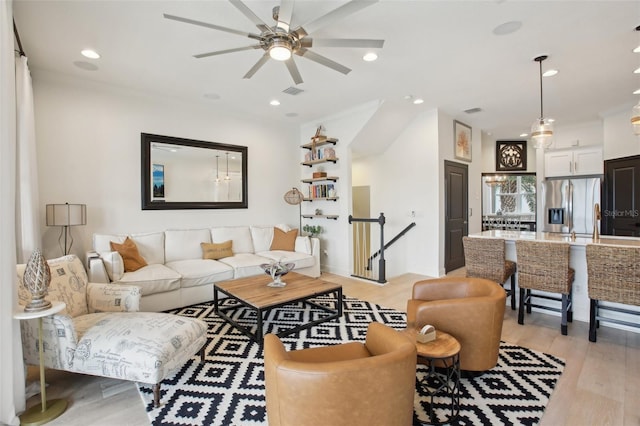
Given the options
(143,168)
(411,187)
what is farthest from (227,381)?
(411,187)

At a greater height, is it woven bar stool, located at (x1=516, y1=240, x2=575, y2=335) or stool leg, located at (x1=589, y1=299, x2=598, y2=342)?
woven bar stool, located at (x1=516, y1=240, x2=575, y2=335)

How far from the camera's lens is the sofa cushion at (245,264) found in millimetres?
4168

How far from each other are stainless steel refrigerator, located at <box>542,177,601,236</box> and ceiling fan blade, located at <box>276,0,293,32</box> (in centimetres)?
649

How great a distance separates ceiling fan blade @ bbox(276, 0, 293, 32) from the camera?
211 cm

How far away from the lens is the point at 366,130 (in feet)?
17.2

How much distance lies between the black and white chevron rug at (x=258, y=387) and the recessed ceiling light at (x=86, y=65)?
132 inches

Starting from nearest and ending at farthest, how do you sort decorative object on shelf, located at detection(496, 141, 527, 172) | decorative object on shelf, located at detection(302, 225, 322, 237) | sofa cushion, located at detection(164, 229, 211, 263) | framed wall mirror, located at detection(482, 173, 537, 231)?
sofa cushion, located at detection(164, 229, 211, 263) → decorative object on shelf, located at detection(302, 225, 322, 237) → framed wall mirror, located at detection(482, 173, 537, 231) → decorative object on shelf, located at detection(496, 141, 527, 172)

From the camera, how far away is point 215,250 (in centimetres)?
463

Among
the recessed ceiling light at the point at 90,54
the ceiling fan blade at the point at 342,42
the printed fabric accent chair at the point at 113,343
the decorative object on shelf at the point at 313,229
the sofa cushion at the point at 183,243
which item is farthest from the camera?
the decorative object on shelf at the point at 313,229

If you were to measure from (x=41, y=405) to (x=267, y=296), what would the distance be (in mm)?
1694

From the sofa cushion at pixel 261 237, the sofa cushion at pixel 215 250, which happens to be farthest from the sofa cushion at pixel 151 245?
the sofa cushion at pixel 261 237

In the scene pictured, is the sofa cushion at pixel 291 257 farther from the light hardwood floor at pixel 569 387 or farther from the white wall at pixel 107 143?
the light hardwood floor at pixel 569 387

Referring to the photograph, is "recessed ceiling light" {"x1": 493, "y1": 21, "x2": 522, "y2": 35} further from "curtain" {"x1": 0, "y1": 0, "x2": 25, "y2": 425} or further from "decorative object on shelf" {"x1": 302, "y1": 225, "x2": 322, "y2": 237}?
"decorative object on shelf" {"x1": 302, "y1": 225, "x2": 322, "y2": 237}

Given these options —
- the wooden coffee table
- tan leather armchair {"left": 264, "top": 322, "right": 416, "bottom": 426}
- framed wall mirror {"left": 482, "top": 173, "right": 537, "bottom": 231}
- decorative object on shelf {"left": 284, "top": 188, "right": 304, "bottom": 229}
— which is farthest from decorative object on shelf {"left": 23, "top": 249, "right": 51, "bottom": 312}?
framed wall mirror {"left": 482, "top": 173, "right": 537, "bottom": 231}
